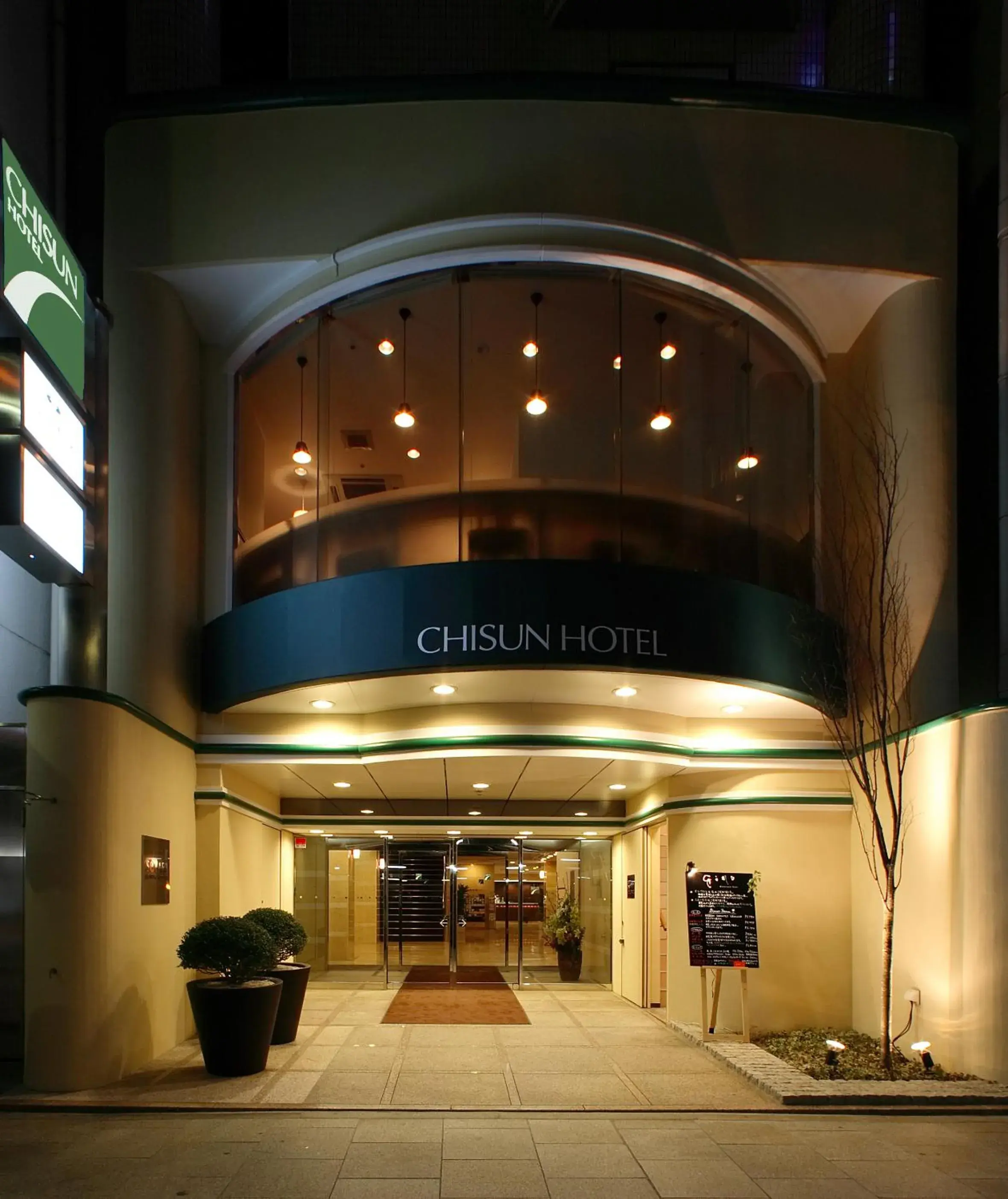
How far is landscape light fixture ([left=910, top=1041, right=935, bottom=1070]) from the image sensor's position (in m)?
10.8

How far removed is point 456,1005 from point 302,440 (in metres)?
8.21

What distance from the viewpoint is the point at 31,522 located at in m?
9.95

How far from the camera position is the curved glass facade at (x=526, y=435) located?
494 inches

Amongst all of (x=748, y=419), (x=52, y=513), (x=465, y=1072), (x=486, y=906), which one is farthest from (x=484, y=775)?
(x=52, y=513)

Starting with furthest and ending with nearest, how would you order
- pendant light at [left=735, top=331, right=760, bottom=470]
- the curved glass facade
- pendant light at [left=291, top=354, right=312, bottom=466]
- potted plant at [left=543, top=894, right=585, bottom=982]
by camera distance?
1. potted plant at [left=543, top=894, right=585, bottom=982]
2. pendant light at [left=291, top=354, right=312, bottom=466]
3. pendant light at [left=735, top=331, right=760, bottom=470]
4. the curved glass facade

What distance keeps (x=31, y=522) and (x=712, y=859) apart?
28.2 ft

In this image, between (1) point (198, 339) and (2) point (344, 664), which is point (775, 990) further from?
(1) point (198, 339)

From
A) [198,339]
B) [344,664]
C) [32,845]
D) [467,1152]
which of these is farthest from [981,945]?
[198,339]

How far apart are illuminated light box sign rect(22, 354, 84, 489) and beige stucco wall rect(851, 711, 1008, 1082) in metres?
8.71

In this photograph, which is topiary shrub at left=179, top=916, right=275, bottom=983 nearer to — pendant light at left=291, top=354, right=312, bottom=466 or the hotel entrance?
pendant light at left=291, top=354, right=312, bottom=466

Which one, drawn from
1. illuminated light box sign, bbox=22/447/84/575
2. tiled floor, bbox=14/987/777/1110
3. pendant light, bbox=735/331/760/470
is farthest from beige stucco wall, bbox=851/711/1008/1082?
illuminated light box sign, bbox=22/447/84/575

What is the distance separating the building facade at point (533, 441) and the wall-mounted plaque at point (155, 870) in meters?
0.13

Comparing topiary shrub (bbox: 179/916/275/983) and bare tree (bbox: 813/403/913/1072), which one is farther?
bare tree (bbox: 813/403/913/1072)

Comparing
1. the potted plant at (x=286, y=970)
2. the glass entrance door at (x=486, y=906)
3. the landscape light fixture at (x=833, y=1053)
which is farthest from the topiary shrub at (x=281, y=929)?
the glass entrance door at (x=486, y=906)
